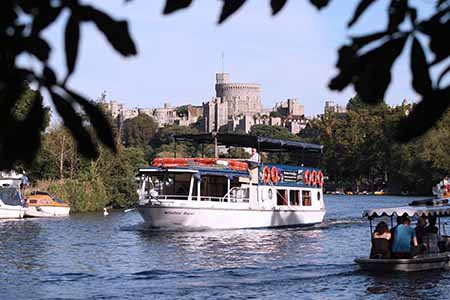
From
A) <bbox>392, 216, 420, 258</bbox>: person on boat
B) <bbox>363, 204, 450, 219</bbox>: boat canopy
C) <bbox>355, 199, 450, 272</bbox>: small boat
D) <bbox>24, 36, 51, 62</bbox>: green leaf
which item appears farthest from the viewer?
<bbox>363, 204, 450, 219</bbox>: boat canopy

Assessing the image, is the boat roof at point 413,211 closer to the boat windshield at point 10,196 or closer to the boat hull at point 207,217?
the boat hull at point 207,217

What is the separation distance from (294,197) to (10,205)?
15572 millimetres

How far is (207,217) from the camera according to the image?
3528 cm

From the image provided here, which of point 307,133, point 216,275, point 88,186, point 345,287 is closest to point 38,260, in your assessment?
point 216,275

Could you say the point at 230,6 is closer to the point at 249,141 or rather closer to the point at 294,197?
the point at 249,141

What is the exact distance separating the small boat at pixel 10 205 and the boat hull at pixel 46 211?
26.6 inches

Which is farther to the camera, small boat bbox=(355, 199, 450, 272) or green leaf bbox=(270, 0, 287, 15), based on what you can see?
small boat bbox=(355, 199, 450, 272)

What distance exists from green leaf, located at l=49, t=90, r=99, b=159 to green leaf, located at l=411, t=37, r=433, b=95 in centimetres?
97

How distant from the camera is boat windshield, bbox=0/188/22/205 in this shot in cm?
4806

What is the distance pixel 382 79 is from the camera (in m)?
3.00

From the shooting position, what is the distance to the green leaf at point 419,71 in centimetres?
294

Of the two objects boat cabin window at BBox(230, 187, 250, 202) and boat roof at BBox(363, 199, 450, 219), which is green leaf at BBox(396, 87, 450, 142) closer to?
boat roof at BBox(363, 199, 450, 219)

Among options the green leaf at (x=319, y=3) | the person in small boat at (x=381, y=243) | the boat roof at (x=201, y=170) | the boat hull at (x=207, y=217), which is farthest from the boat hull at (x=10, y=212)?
the green leaf at (x=319, y=3)

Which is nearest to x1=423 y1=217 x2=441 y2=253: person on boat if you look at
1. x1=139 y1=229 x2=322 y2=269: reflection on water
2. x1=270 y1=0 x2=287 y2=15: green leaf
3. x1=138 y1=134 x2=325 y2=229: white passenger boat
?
x1=139 y1=229 x2=322 y2=269: reflection on water
